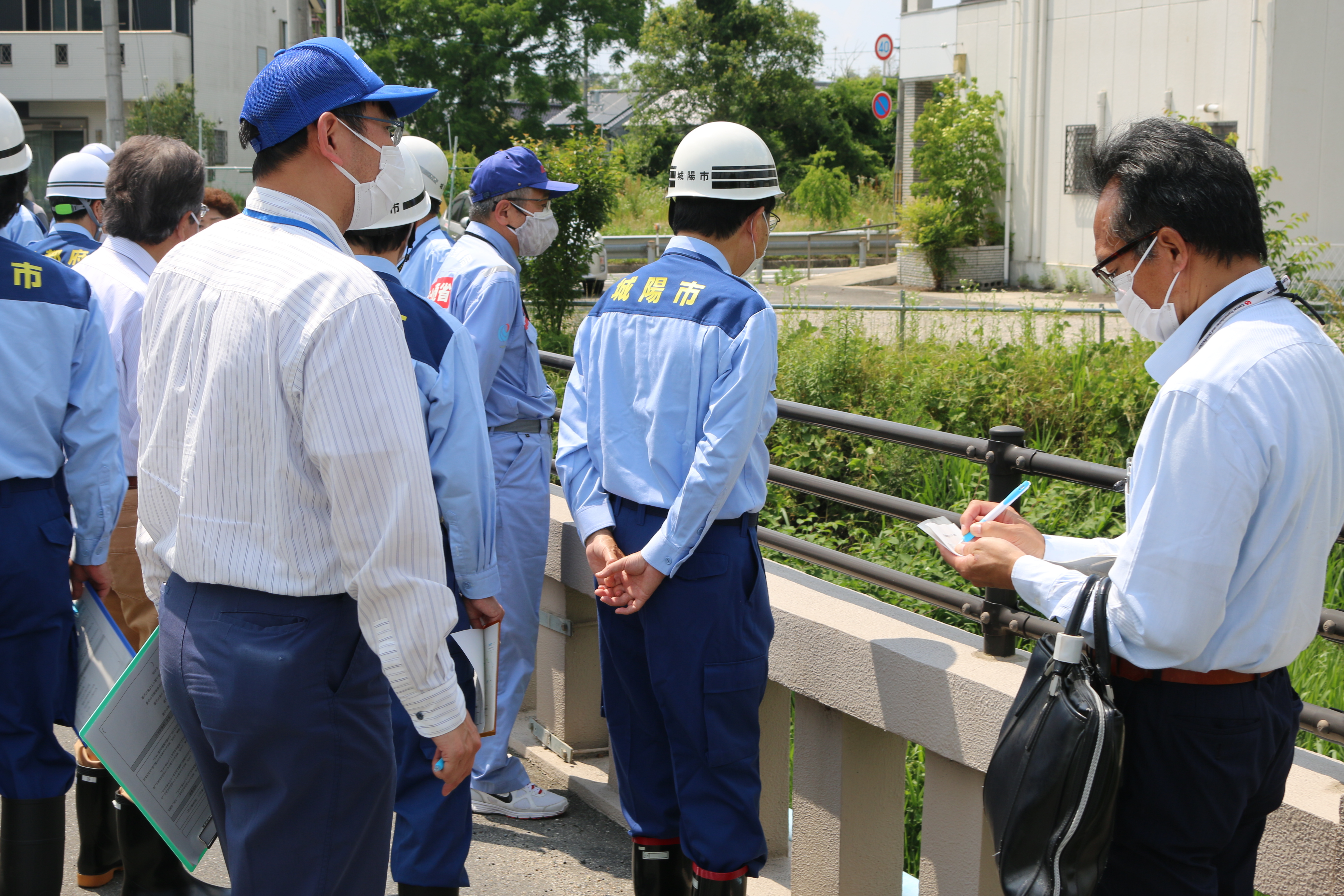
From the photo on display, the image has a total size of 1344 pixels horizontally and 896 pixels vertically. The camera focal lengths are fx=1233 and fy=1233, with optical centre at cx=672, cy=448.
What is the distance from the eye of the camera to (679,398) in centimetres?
312

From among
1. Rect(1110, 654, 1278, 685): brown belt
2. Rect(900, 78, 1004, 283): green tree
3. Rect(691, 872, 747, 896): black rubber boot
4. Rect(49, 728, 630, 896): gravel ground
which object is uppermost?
Rect(900, 78, 1004, 283): green tree

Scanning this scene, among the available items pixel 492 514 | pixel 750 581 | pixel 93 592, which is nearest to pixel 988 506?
pixel 750 581

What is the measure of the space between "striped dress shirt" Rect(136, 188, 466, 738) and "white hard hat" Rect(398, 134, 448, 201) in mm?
2720

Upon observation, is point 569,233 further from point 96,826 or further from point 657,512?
point 657,512

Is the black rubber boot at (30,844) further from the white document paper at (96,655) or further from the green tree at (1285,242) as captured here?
the green tree at (1285,242)

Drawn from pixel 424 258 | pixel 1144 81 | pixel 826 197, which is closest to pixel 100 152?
pixel 424 258

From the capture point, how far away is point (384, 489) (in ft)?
7.06

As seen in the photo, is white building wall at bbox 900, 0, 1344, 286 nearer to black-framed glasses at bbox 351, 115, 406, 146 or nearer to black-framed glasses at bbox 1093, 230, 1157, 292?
black-framed glasses at bbox 1093, 230, 1157, 292

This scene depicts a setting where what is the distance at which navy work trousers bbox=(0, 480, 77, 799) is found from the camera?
10.5ft

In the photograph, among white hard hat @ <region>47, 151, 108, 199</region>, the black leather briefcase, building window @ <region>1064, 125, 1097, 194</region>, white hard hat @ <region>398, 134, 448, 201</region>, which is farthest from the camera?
building window @ <region>1064, 125, 1097, 194</region>

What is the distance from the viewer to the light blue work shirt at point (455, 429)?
3049 mm

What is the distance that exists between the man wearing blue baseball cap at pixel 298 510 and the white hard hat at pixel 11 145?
1.45 m

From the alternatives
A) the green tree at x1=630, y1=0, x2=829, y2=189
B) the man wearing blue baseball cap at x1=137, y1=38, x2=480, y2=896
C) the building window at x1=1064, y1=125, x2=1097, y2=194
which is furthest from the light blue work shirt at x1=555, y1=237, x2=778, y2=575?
the green tree at x1=630, y1=0, x2=829, y2=189

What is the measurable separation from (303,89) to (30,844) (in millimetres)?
2244
